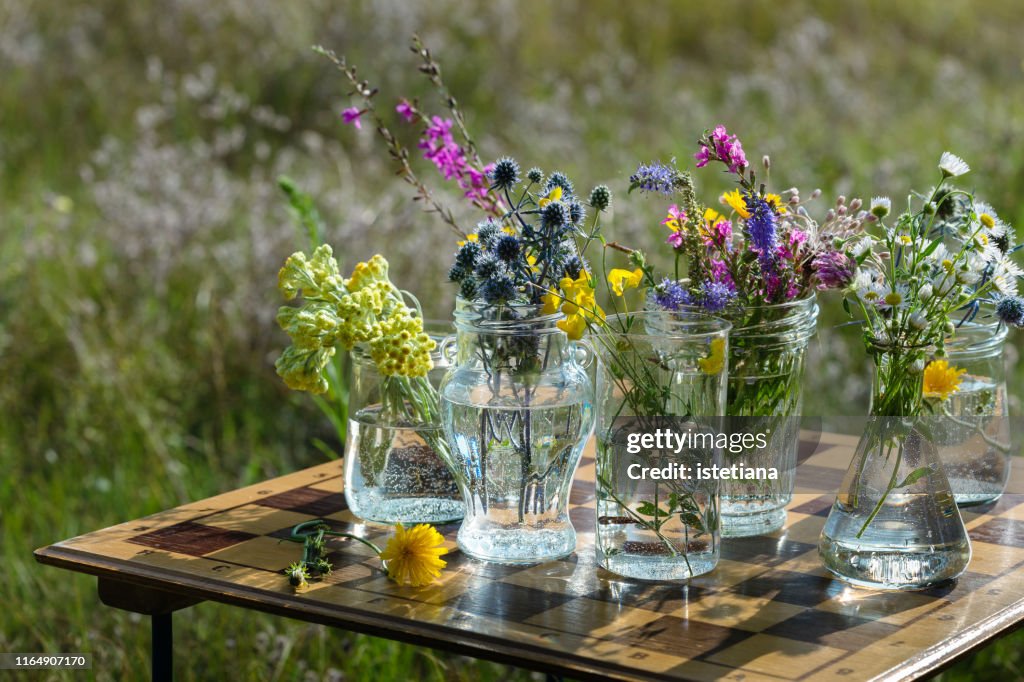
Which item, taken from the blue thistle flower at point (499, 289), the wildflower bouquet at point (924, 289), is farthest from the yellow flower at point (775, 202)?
the blue thistle flower at point (499, 289)

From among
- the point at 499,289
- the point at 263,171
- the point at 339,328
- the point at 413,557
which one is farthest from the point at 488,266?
the point at 263,171

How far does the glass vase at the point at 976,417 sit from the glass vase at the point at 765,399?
0.23 meters

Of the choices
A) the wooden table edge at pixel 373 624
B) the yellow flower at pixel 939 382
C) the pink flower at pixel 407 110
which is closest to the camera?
the wooden table edge at pixel 373 624

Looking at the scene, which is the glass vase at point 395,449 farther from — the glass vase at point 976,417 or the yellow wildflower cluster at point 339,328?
the glass vase at point 976,417

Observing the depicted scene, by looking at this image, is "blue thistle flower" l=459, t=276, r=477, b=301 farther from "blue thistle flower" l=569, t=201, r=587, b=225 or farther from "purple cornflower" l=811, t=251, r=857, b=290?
"purple cornflower" l=811, t=251, r=857, b=290

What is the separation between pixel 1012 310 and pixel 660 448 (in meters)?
0.43

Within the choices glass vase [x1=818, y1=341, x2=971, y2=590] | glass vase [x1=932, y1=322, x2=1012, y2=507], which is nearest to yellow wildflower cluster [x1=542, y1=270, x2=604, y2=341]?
glass vase [x1=818, y1=341, x2=971, y2=590]

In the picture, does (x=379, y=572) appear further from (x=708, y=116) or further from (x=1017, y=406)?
(x=708, y=116)

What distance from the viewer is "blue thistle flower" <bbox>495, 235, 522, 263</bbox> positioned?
1537 mm

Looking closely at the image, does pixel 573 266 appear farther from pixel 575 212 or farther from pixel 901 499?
pixel 901 499

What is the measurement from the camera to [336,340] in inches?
65.7

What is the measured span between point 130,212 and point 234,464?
1121mm

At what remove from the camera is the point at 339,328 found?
1655 millimetres

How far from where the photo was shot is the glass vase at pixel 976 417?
1778 mm
